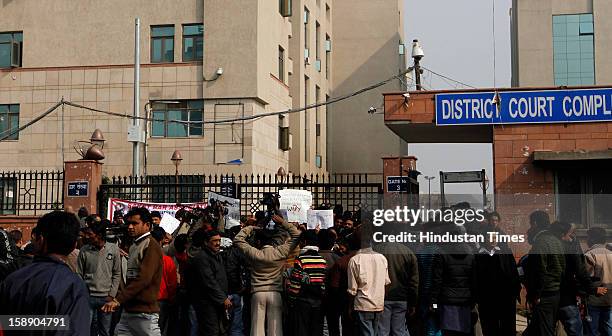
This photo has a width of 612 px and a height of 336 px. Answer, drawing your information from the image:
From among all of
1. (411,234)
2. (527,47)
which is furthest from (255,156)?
(411,234)

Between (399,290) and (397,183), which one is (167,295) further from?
(397,183)

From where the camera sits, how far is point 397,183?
17.7 meters

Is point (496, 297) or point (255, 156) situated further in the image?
point (255, 156)

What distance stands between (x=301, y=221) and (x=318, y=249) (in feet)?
24.3

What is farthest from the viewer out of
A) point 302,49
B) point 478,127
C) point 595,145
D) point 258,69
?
point 302,49

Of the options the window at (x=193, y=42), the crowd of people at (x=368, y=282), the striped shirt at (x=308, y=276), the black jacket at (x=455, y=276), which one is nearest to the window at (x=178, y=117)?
the window at (x=193, y=42)

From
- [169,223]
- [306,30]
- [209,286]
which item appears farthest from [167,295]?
[306,30]

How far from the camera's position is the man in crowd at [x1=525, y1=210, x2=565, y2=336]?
921cm

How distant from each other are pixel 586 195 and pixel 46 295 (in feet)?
46.1

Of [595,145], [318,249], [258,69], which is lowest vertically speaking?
[318,249]

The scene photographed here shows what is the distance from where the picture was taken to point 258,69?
30.0 metres

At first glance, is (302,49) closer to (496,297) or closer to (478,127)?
(478,127)

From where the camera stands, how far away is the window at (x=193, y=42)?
30.5 m

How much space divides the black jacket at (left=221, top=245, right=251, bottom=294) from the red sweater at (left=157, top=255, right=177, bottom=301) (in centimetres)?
95
